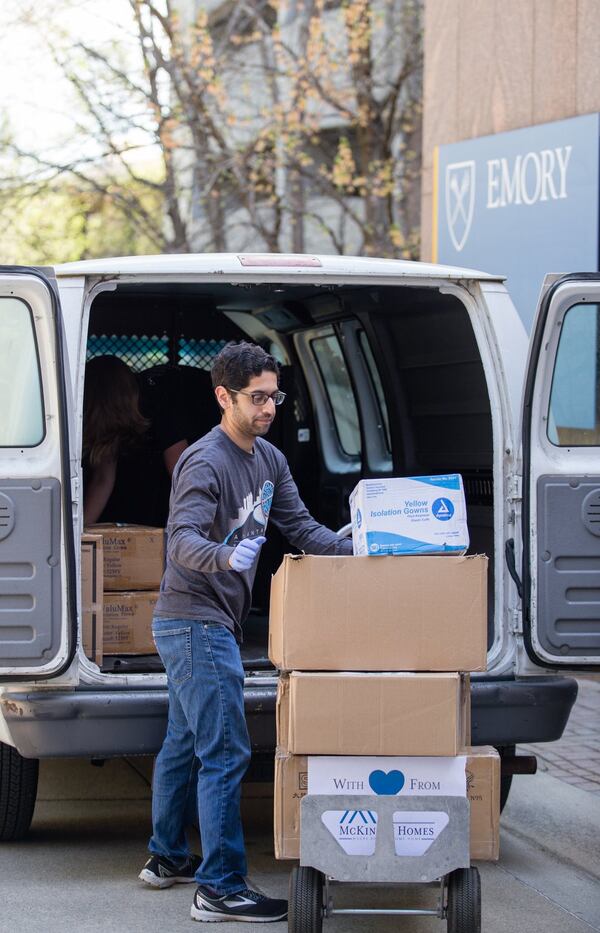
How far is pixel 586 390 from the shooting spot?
201 inches

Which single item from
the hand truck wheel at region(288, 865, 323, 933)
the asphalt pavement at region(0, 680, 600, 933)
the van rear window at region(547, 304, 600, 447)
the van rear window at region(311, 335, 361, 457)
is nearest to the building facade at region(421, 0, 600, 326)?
the van rear window at region(311, 335, 361, 457)

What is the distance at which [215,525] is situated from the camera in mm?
4574

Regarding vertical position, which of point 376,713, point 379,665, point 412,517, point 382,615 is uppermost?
point 412,517

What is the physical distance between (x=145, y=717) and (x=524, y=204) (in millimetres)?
6802

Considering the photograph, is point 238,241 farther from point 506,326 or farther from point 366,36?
point 506,326

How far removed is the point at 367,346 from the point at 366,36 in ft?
35.9

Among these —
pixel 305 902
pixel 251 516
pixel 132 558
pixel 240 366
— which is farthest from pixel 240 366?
pixel 305 902

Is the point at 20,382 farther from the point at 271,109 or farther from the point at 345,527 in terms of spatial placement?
the point at 271,109

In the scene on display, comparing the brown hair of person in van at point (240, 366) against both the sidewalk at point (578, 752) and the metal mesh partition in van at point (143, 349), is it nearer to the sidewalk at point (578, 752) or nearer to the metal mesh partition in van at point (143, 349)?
the sidewalk at point (578, 752)

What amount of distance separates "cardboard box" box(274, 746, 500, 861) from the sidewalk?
82.0 inches

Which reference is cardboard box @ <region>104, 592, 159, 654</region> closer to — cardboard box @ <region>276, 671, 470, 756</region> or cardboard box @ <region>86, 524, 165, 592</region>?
cardboard box @ <region>86, 524, 165, 592</region>

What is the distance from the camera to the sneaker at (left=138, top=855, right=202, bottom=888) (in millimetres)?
4922

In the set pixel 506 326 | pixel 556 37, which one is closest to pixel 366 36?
pixel 556 37

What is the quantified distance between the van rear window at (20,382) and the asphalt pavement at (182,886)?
1.56 m
